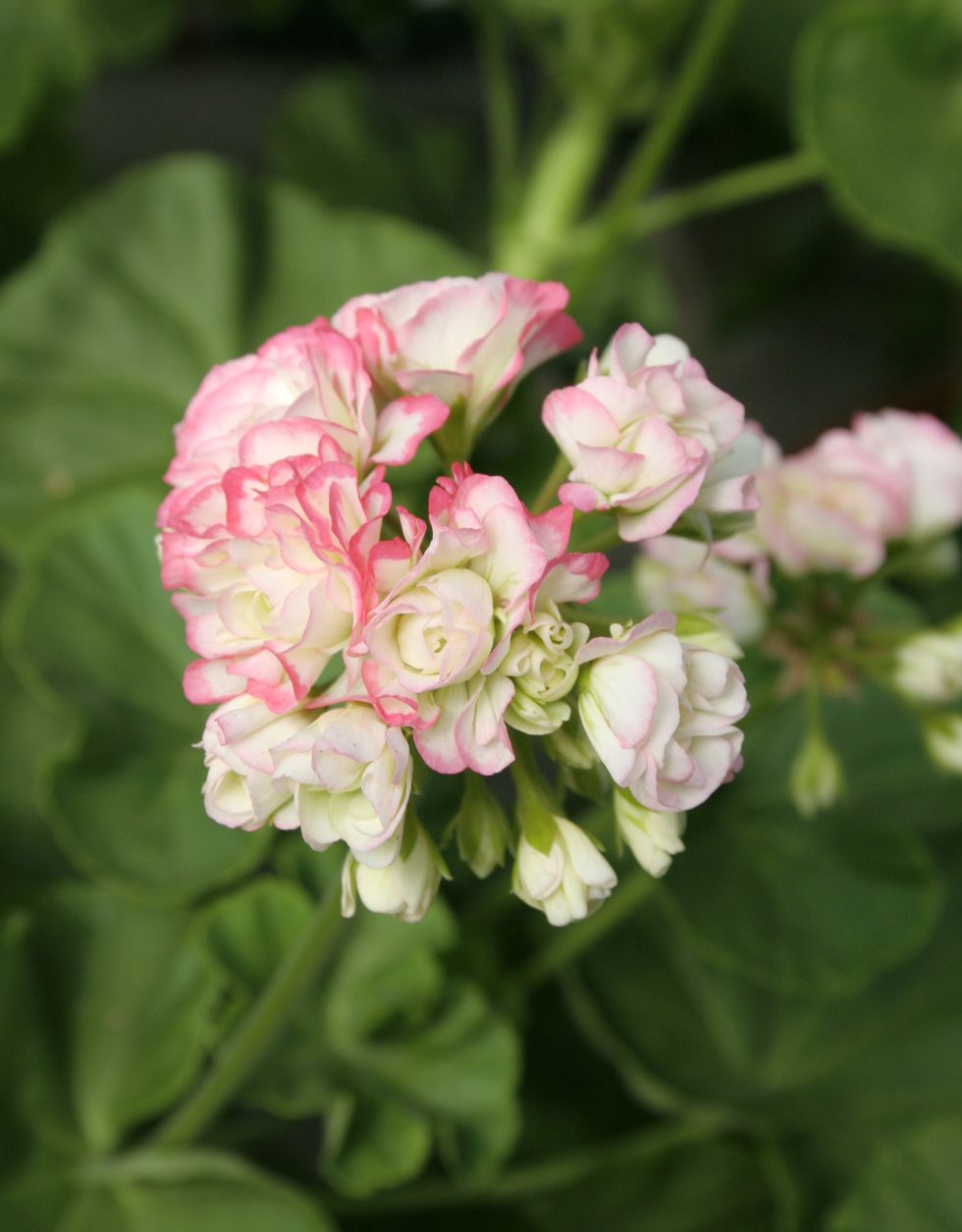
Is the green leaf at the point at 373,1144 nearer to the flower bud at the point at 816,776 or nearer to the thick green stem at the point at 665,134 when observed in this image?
the flower bud at the point at 816,776

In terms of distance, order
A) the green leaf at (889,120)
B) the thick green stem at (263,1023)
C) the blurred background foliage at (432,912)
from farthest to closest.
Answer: the green leaf at (889,120) → the blurred background foliage at (432,912) → the thick green stem at (263,1023)

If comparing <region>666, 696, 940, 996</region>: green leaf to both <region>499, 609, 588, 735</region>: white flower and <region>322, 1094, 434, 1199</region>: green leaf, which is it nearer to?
<region>322, 1094, 434, 1199</region>: green leaf

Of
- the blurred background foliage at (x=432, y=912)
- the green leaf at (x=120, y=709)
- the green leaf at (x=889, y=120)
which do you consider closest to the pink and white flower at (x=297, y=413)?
the blurred background foliage at (x=432, y=912)

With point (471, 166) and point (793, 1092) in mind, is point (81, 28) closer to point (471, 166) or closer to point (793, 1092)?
point (471, 166)

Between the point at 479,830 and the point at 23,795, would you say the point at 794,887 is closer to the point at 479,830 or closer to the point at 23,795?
the point at 479,830

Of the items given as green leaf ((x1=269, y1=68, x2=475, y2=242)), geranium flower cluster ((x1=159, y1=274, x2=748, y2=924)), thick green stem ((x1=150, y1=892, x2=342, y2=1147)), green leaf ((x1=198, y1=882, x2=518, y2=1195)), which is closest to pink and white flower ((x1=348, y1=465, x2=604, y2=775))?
geranium flower cluster ((x1=159, y1=274, x2=748, y2=924))

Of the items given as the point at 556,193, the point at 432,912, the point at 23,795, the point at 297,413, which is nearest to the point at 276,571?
the point at 297,413
